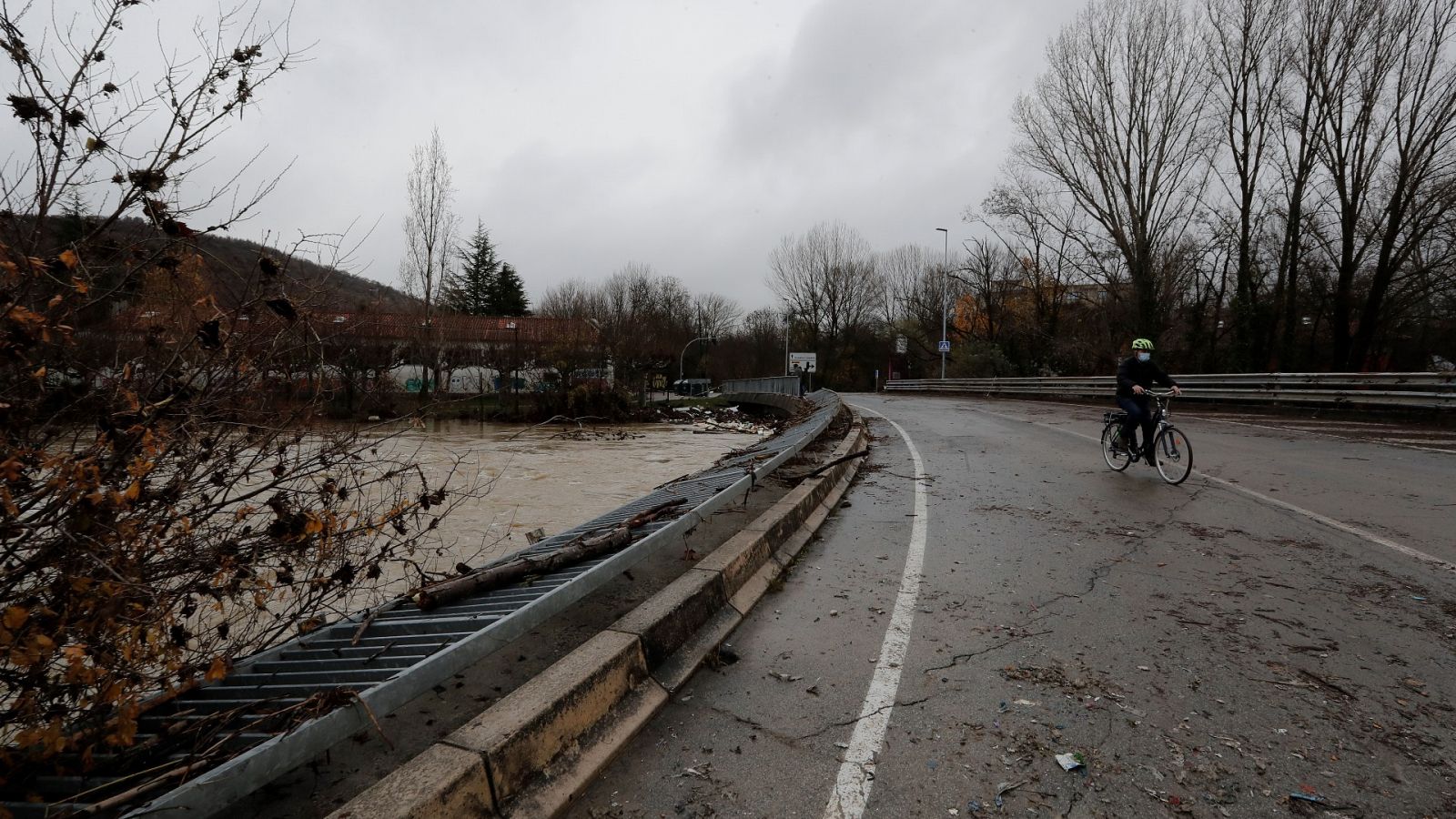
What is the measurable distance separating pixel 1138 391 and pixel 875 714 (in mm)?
7362

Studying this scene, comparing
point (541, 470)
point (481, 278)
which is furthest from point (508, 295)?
point (541, 470)

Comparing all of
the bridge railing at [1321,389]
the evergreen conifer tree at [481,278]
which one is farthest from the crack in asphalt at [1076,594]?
the evergreen conifer tree at [481,278]

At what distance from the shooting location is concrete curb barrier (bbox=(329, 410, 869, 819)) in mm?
2051

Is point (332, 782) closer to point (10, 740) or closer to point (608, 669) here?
point (608, 669)

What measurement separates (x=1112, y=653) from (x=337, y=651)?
152 inches

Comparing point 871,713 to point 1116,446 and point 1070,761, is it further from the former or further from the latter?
point 1116,446

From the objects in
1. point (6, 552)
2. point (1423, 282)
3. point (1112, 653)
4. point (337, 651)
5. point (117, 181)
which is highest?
point (1423, 282)

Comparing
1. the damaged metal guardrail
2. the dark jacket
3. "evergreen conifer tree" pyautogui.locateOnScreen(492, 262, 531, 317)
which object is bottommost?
the damaged metal guardrail

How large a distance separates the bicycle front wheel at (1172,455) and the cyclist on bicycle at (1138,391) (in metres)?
0.20

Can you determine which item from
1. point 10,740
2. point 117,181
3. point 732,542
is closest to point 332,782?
point 10,740

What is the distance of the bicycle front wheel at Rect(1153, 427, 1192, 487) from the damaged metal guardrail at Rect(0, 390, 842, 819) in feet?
22.9

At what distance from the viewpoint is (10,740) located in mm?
3082

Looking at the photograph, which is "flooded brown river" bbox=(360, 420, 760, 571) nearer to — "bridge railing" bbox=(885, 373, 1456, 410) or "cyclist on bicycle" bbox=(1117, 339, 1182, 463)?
"cyclist on bicycle" bbox=(1117, 339, 1182, 463)

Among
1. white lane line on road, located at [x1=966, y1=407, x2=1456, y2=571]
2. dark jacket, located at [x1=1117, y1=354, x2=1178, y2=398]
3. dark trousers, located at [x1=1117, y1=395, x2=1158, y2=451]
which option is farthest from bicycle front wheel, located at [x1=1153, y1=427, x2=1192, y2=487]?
dark jacket, located at [x1=1117, y1=354, x2=1178, y2=398]
